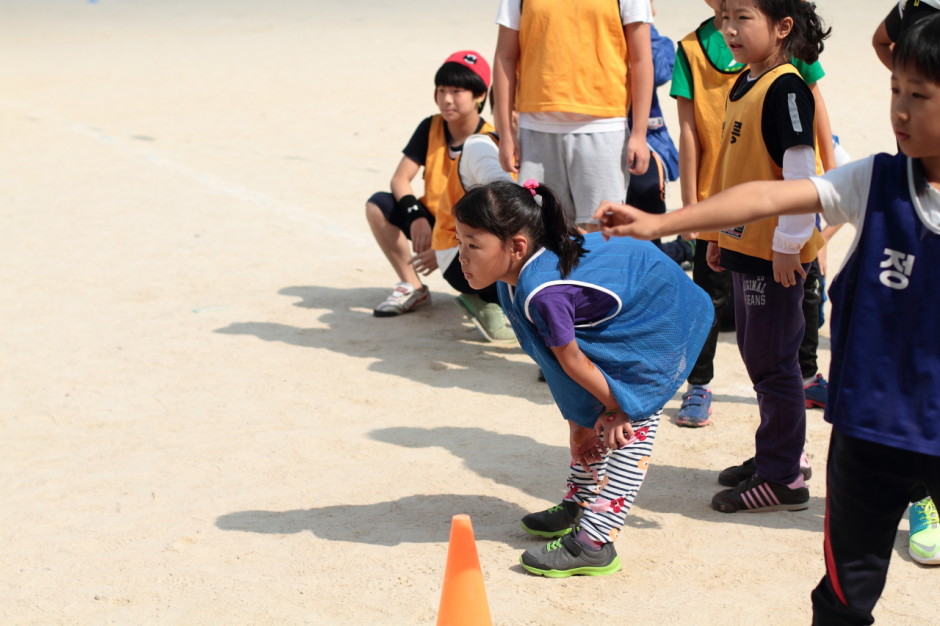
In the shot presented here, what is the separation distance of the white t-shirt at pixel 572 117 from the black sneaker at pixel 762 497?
197cm

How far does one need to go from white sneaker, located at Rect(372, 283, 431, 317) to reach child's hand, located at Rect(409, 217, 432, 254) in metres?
0.54

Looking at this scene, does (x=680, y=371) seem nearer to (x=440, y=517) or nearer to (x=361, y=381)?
(x=440, y=517)

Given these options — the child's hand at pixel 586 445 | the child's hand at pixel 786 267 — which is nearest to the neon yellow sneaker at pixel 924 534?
the child's hand at pixel 786 267

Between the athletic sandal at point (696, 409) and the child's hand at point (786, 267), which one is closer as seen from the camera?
the child's hand at point (786, 267)

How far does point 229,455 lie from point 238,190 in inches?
250

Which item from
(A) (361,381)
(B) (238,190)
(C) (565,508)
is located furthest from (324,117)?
(C) (565,508)

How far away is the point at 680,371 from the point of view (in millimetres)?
3578

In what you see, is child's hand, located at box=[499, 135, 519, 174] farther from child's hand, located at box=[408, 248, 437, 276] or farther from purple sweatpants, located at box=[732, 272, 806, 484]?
purple sweatpants, located at box=[732, 272, 806, 484]

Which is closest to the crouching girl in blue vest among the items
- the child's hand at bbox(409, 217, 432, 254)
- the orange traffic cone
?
the orange traffic cone

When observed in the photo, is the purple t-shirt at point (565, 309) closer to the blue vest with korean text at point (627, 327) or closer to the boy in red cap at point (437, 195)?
the blue vest with korean text at point (627, 327)

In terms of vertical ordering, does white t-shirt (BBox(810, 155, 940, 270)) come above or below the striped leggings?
above

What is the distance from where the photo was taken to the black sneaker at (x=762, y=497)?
394cm

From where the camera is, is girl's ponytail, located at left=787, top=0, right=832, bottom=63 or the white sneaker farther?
the white sneaker

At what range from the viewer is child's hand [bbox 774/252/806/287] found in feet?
11.6
